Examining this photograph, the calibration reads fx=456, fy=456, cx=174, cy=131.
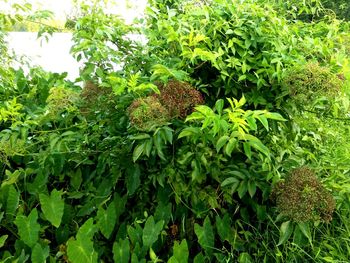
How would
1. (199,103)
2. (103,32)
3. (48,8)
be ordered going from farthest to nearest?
(48,8), (103,32), (199,103)

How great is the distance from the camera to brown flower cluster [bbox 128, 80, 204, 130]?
1.57 m

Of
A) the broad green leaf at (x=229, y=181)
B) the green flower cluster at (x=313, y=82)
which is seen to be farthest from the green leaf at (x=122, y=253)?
the green flower cluster at (x=313, y=82)

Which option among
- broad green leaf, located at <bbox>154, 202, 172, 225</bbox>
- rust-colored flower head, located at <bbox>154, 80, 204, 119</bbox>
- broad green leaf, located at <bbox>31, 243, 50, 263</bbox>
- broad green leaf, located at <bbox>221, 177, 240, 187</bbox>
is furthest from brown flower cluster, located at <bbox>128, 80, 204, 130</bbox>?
broad green leaf, located at <bbox>31, 243, 50, 263</bbox>

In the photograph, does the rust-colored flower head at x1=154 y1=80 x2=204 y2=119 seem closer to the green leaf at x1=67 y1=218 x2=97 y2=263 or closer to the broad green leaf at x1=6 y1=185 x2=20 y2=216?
the green leaf at x1=67 y1=218 x2=97 y2=263

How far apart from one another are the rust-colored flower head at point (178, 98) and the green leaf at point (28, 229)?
786 millimetres

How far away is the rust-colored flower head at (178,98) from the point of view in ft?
5.40

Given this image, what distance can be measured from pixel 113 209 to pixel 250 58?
2.83 ft

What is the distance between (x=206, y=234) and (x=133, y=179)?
0.39 meters

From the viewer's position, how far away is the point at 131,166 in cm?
195

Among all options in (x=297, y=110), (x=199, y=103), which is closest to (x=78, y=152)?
(x=199, y=103)

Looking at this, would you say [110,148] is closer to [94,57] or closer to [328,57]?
[94,57]

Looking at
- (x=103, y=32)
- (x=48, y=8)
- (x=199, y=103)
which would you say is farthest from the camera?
(x=48, y=8)

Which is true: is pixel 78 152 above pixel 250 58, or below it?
below

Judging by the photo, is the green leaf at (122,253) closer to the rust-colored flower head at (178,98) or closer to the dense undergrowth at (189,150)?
the dense undergrowth at (189,150)
